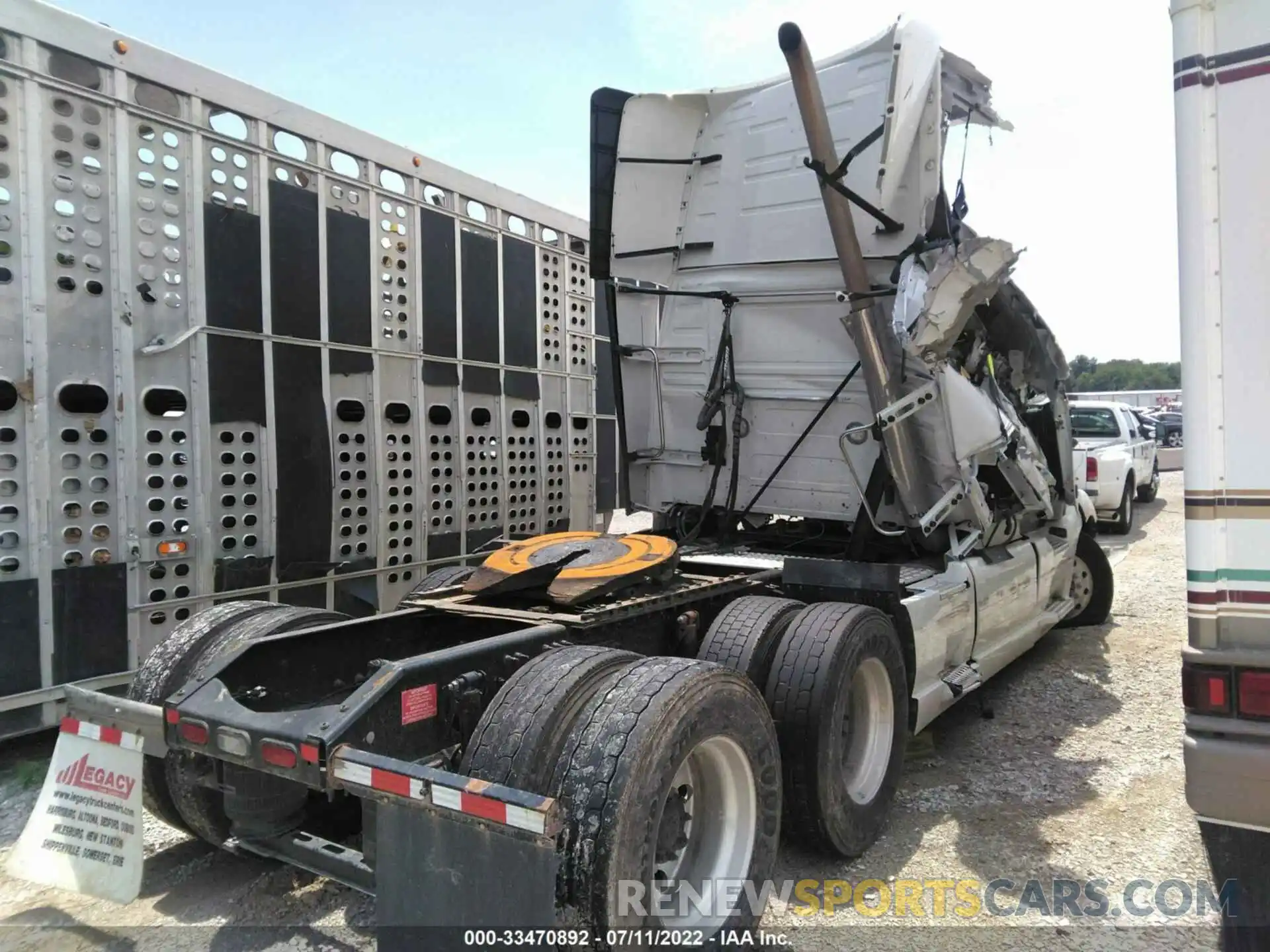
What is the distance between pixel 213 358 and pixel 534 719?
3.68 metres

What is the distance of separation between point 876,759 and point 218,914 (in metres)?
2.82

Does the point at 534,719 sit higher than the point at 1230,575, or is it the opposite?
the point at 1230,575

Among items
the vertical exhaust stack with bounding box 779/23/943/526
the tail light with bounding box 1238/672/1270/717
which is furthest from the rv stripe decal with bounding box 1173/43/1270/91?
the vertical exhaust stack with bounding box 779/23/943/526

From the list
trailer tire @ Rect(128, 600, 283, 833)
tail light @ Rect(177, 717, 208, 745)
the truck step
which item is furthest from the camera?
the truck step

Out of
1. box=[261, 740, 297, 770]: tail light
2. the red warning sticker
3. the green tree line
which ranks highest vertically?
the green tree line

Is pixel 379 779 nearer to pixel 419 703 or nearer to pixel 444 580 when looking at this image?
pixel 419 703

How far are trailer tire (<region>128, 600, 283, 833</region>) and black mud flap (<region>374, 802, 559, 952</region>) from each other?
1.33 m

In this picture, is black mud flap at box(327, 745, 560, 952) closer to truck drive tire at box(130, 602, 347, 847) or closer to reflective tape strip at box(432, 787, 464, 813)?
reflective tape strip at box(432, 787, 464, 813)

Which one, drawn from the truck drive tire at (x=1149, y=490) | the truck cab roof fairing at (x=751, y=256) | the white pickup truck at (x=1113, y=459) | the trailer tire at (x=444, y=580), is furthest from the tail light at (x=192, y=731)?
the truck drive tire at (x=1149, y=490)

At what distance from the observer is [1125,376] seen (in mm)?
97250

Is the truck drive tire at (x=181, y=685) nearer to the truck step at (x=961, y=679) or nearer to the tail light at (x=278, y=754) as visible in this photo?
the tail light at (x=278, y=754)

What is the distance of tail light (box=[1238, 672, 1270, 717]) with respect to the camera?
2559mm

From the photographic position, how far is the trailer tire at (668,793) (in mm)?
2383

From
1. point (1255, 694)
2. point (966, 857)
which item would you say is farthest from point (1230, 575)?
point (966, 857)
